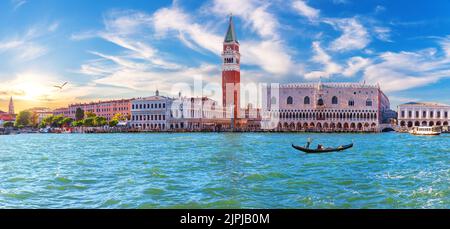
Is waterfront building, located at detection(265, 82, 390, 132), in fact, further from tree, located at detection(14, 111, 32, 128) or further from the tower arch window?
tree, located at detection(14, 111, 32, 128)

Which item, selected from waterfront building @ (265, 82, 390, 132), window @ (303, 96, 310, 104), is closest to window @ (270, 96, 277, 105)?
waterfront building @ (265, 82, 390, 132)

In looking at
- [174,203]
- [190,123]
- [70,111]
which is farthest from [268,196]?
[70,111]

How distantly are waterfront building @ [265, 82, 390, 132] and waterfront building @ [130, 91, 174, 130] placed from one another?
22.7ft

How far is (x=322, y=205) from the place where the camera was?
2977 mm

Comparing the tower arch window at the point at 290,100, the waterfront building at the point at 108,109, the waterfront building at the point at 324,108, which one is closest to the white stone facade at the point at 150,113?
the waterfront building at the point at 108,109

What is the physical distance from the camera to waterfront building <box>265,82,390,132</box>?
26.1m

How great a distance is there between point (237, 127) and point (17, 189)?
68.3 feet

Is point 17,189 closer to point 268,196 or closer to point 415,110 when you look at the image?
point 268,196

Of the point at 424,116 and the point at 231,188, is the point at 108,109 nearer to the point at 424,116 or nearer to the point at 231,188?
the point at 424,116

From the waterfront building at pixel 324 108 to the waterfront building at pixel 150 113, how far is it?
6.92 m

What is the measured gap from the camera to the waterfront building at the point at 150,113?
2819 cm

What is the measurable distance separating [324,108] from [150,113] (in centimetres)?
1160
